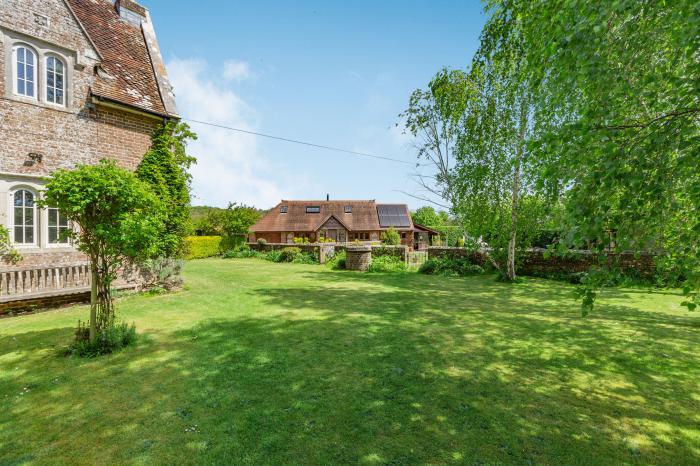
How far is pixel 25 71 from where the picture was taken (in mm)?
9070

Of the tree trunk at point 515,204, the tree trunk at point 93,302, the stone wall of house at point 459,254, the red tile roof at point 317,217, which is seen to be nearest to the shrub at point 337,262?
the stone wall of house at point 459,254

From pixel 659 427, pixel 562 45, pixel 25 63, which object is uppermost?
pixel 25 63

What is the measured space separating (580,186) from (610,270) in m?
0.83

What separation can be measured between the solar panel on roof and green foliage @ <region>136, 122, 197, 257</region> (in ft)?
105

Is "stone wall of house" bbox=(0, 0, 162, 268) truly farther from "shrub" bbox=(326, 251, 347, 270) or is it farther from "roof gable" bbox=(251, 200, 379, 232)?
"roof gable" bbox=(251, 200, 379, 232)

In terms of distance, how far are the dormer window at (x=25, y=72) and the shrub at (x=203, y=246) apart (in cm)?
1801

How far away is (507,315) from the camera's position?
27.3ft

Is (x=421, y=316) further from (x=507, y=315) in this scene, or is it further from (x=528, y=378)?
(x=528, y=378)

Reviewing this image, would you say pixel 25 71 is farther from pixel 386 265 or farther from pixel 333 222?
pixel 333 222

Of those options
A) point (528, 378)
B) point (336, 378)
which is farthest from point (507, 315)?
point (336, 378)

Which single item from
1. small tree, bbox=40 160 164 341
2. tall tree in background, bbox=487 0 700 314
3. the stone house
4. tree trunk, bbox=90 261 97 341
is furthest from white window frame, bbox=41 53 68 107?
the stone house

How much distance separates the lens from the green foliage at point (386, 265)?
18.0 meters

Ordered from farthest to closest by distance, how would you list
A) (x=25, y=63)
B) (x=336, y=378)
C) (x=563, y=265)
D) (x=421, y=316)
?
(x=563, y=265), (x=25, y=63), (x=421, y=316), (x=336, y=378)

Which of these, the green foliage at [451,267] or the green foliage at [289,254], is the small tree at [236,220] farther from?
the green foliage at [451,267]
